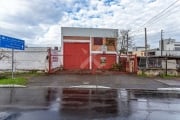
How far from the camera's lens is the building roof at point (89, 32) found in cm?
4238

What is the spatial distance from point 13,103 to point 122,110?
4545 mm

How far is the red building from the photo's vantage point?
1634 inches

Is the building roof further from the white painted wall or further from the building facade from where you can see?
the building facade

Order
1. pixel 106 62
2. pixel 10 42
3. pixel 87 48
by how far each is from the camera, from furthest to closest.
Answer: pixel 87 48
pixel 106 62
pixel 10 42

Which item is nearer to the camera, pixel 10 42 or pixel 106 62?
pixel 10 42

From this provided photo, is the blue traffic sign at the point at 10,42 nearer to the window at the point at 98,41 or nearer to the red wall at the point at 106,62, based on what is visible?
the red wall at the point at 106,62

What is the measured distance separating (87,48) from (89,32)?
2.43 meters

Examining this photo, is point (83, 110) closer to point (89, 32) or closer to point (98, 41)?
point (98, 41)

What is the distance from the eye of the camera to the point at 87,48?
42594mm

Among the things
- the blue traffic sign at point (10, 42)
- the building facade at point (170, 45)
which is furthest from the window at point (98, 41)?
the building facade at point (170, 45)

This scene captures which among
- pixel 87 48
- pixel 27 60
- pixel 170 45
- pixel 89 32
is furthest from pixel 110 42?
pixel 170 45

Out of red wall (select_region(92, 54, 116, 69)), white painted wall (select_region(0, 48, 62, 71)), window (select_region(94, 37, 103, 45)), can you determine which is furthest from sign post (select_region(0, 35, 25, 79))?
window (select_region(94, 37, 103, 45))

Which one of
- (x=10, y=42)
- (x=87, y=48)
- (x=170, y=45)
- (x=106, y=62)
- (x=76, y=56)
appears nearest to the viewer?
(x=10, y=42)

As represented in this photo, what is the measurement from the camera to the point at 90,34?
142 feet
